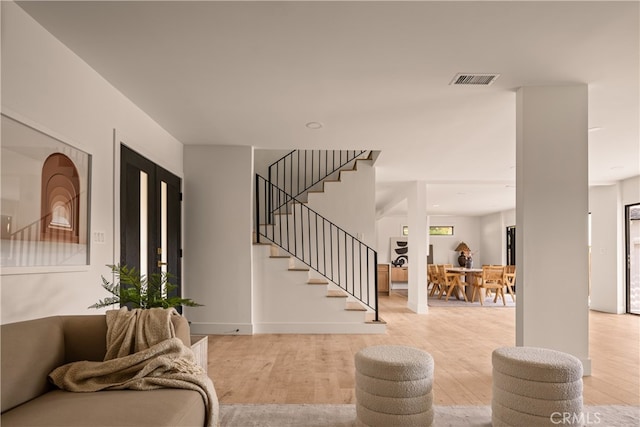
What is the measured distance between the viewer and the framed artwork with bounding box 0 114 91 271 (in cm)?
263

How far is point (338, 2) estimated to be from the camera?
8.87ft

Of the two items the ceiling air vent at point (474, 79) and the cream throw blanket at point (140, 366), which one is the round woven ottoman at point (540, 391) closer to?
the cream throw blanket at point (140, 366)

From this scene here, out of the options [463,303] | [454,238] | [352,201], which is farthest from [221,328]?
[454,238]

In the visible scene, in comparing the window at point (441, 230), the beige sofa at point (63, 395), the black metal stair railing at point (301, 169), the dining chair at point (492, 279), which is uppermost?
the black metal stair railing at point (301, 169)

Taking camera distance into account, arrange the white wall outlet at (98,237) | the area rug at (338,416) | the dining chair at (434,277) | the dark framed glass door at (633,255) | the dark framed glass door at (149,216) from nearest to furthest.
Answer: the area rug at (338,416) → the white wall outlet at (98,237) → the dark framed glass door at (149,216) → the dark framed glass door at (633,255) → the dining chair at (434,277)

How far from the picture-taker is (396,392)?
2.82 metres

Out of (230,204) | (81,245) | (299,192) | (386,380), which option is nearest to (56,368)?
(81,245)

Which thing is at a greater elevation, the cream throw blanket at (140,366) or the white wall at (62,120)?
the white wall at (62,120)

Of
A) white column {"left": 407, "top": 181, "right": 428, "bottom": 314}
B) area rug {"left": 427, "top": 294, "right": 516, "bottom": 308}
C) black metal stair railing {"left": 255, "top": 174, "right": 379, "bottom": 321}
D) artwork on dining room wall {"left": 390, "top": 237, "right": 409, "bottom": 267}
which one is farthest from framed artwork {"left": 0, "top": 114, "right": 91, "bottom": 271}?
artwork on dining room wall {"left": 390, "top": 237, "right": 409, "bottom": 267}

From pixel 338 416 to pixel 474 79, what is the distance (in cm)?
277

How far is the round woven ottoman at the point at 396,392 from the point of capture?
281cm

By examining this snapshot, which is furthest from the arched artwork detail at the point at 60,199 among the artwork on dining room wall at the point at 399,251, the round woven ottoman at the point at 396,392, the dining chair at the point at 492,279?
the artwork on dining room wall at the point at 399,251

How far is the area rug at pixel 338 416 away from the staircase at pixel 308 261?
3115 mm

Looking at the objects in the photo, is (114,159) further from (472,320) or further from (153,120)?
(472,320)
